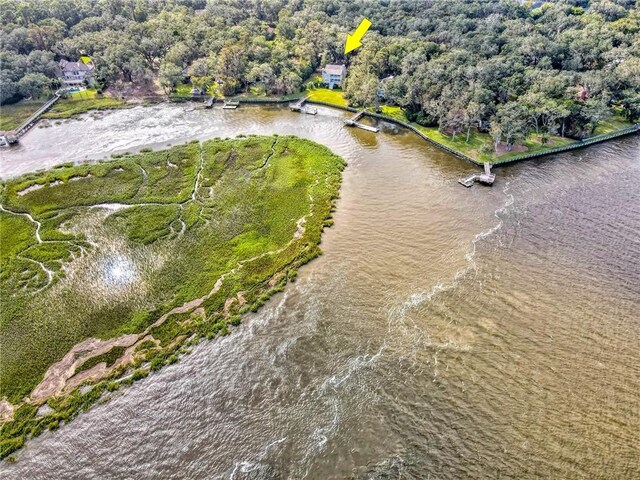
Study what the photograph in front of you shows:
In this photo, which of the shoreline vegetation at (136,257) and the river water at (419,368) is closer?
the river water at (419,368)

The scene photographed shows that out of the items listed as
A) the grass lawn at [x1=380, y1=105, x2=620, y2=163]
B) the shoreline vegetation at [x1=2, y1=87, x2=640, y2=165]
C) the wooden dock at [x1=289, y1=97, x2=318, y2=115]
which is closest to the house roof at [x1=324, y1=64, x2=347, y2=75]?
the shoreline vegetation at [x1=2, y1=87, x2=640, y2=165]

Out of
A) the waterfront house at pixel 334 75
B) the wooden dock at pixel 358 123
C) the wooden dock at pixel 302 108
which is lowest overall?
the wooden dock at pixel 358 123

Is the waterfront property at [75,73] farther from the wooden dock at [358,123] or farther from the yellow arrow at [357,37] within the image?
the wooden dock at [358,123]

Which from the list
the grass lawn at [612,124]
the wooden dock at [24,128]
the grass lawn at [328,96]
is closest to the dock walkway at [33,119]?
the wooden dock at [24,128]

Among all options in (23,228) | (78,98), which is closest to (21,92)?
(78,98)

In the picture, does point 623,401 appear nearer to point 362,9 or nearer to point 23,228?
point 23,228
